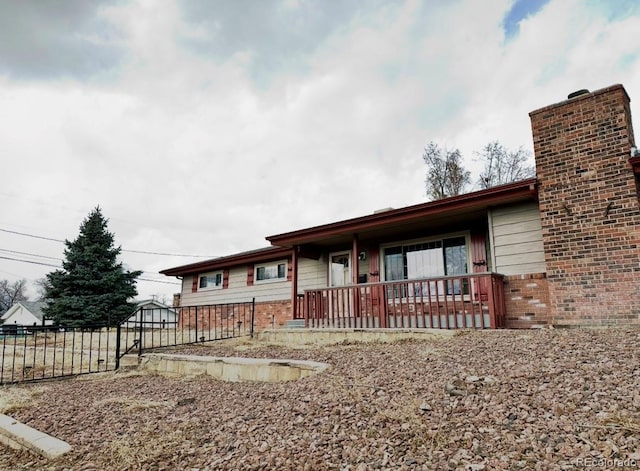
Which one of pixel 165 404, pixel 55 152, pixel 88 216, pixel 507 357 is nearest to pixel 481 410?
pixel 507 357

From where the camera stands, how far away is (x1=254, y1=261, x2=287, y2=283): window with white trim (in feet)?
40.0

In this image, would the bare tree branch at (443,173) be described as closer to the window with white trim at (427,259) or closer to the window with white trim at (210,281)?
the window with white trim at (427,259)

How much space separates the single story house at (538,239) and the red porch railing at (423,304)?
3 cm

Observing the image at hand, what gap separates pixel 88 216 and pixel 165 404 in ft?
68.3

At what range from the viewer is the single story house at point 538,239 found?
6047 mm

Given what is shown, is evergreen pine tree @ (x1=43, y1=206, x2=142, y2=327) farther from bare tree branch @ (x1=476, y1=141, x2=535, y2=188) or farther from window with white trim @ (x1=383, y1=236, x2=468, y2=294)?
bare tree branch @ (x1=476, y1=141, x2=535, y2=188)

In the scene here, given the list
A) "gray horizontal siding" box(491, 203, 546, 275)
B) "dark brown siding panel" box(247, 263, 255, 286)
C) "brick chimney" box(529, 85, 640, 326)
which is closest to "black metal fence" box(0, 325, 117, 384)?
"dark brown siding panel" box(247, 263, 255, 286)

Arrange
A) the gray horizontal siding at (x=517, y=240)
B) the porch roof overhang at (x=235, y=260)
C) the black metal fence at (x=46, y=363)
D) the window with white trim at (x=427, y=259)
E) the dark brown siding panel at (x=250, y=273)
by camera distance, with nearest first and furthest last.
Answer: the black metal fence at (x=46, y=363) → the gray horizontal siding at (x=517, y=240) → the window with white trim at (x=427, y=259) → the porch roof overhang at (x=235, y=260) → the dark brown siding panel at (x=250, y=273)

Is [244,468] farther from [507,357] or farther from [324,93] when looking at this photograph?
[324,93]

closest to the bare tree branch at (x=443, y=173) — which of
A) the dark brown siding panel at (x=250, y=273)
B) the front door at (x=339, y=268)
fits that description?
the front door at (x=339, y=268)

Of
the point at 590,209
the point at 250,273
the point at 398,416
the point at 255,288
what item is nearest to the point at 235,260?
the point at 250,273

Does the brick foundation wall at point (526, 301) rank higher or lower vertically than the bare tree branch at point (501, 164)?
lower

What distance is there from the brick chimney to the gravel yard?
129 centimetres

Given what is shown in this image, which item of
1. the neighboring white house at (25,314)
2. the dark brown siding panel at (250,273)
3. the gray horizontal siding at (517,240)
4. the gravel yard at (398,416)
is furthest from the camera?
the neighboring white house at (25,314)
